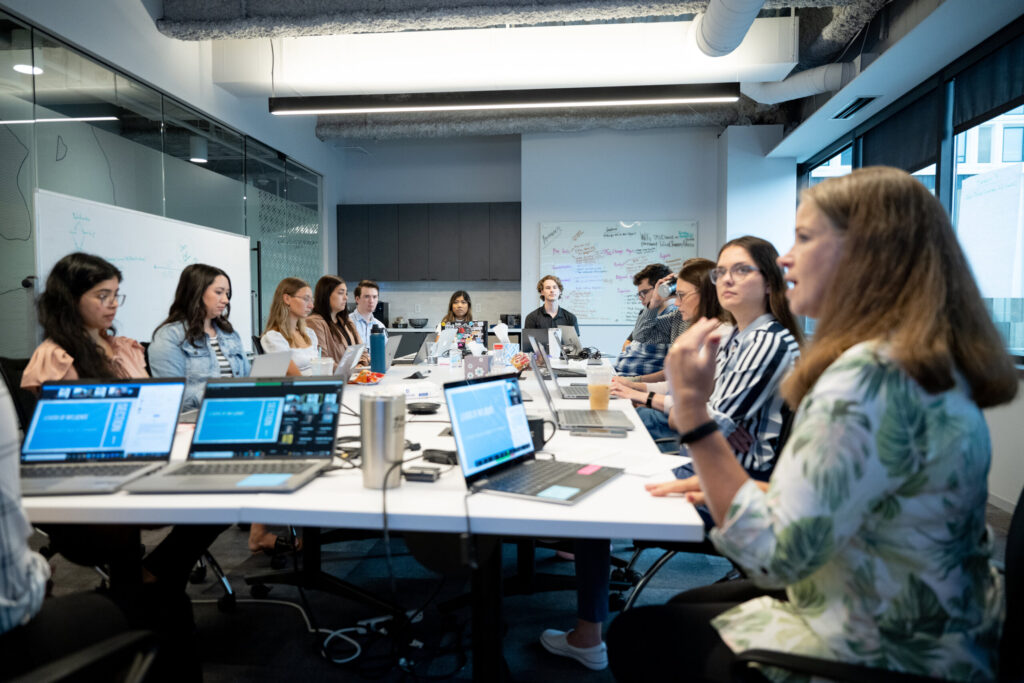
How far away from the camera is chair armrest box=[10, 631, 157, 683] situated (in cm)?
80

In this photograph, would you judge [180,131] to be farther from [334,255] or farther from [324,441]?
[324,441]

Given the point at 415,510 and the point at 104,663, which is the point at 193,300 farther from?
the point at 104,663

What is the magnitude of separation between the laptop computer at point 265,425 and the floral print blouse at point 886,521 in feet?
3.50

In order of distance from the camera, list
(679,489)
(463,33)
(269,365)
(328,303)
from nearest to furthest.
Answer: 1. (679,489)
2. (269,365)
3. (328,303)
4. (463,33)

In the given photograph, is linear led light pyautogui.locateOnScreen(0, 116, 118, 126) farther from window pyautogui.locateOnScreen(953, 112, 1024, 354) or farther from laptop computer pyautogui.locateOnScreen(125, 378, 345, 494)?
window pyautogui.locateOnScreen(953, 112, 1024, 354)

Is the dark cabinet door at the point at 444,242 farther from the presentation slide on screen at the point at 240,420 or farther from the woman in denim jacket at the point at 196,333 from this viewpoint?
the presentation slide on screen at the point at 240,420

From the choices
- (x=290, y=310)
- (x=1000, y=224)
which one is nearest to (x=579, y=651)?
(x=290, y=310)

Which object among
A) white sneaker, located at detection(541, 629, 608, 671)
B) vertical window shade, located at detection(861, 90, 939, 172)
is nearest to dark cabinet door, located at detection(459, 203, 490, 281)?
vertical window shade, located at detection(861, 90, 939, 172)

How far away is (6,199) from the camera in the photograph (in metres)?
3.14

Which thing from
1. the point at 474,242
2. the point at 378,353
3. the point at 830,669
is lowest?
the point at 830,669

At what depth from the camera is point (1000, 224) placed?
332cm

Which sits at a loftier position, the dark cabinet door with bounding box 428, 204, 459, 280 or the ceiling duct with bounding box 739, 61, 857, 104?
the ceiling duct with bounding box 739, 61, 857, 104

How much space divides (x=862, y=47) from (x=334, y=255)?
5.96 meters

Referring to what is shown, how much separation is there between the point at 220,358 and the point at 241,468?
1618 millimetres
